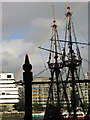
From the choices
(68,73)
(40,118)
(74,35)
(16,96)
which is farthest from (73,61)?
(16,96)

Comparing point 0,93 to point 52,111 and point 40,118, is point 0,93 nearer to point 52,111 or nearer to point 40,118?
point 40,118

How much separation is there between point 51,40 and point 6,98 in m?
90.6

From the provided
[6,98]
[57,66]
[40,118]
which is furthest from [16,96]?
[57,66]

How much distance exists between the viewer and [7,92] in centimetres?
15962

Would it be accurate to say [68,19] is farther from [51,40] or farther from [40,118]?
[40,118]

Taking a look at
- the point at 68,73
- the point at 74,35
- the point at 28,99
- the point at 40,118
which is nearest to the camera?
the point at 28,99

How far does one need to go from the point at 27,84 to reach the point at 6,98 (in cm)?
13963

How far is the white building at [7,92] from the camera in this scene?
157m

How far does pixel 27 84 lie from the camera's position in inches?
829

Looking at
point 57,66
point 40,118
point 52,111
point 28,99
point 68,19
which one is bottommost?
point 40,118

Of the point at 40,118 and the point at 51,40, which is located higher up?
the point at 51,40

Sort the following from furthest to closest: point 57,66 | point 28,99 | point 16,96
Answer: point 16,96
point 57,66
point 28,99

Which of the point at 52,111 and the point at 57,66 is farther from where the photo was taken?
the point at 57,66

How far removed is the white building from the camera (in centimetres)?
15662
